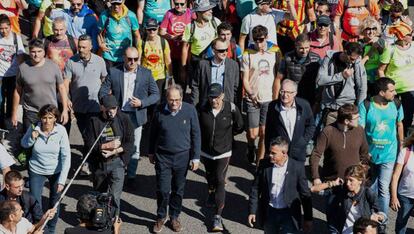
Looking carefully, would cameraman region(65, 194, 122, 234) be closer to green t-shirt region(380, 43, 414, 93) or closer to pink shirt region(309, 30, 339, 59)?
pink shirt region(309, 30, 339, 59)

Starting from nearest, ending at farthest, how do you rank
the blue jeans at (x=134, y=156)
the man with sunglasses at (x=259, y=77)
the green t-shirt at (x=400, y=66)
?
the blue jeans at (x=134, y=156) → the man with sunglasses at (x=259, y=77) → the green t-shirt at (x=400, y=66)

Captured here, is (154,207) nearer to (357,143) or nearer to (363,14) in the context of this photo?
(357,143)

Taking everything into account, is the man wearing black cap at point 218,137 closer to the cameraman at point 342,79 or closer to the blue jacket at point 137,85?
the blue jacket at point 137,85

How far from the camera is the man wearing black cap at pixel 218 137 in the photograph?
32.2 feet

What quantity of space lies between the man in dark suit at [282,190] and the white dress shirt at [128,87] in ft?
8.46

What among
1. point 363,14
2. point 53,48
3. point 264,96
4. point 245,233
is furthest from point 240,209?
point 363,14

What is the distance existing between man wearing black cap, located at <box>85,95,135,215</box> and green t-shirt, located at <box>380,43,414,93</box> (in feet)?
12.2

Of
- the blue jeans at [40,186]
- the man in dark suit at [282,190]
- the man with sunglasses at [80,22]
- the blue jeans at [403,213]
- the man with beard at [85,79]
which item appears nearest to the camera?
the man in dark suit at [282,190]

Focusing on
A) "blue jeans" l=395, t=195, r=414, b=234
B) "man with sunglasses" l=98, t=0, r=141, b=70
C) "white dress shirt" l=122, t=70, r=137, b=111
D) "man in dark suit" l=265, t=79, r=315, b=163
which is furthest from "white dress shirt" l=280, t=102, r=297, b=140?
"man with sunglasses" l=98, t=0, r=141, b=70

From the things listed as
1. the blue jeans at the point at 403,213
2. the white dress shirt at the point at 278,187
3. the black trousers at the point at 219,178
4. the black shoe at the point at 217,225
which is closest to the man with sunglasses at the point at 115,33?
the black trousers at the point at 219,178

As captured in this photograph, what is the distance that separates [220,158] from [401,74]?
3.04m

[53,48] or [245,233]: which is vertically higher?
[53,48]

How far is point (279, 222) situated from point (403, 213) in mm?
1524

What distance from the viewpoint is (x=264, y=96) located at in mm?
11000
